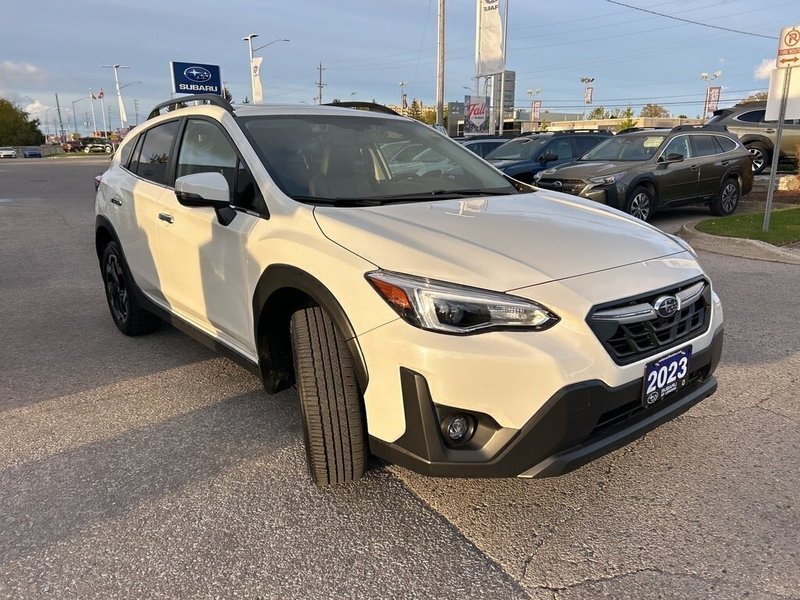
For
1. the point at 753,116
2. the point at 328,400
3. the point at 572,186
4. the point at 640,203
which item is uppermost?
the point at 753,116

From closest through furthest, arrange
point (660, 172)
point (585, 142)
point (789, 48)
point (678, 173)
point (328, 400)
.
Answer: point (328, 400) → point (789, 48) → point (660, 172) → point (678, 173) → point (585, 142)

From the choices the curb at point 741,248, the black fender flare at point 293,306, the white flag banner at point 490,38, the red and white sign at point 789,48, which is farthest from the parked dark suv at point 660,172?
the white flag banner at point 490,38

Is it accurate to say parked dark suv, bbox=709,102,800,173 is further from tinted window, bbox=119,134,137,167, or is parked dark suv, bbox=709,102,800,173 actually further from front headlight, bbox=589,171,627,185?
tinted window, bbox=119,134,137,167

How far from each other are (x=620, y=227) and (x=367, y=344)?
1475 millimetres

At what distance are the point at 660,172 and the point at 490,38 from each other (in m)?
15.3

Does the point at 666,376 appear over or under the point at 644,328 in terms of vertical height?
under

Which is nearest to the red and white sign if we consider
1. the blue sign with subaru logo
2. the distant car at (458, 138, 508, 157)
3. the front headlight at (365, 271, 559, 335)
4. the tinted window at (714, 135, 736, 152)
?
the tinted window at (714, 135, 736, 152)

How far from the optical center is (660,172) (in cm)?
969

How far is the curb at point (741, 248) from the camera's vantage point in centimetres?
759

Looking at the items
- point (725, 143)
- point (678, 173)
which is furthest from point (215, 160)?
point (725, 143)

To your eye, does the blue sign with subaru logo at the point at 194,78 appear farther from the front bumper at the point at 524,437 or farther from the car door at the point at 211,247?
the front bumper at the point at 524,437

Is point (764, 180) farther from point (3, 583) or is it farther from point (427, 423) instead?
point (3, 583)

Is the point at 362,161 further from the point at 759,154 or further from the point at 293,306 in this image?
the point at 759,154

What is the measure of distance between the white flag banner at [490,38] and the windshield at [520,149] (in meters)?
11.0
